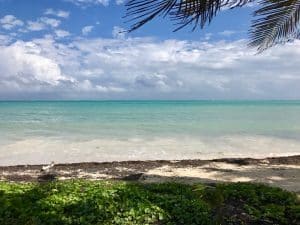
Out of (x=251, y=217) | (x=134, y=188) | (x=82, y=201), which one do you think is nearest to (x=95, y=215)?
(x=82, y=201)

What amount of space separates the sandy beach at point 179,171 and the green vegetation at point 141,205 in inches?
80.6

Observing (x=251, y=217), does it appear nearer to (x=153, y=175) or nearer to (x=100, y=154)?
(x=153, y=175)

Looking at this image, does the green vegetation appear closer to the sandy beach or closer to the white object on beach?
the sandy beach

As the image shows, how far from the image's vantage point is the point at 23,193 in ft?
22.5

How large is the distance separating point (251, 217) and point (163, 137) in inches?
488

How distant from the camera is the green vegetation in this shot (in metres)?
5.79

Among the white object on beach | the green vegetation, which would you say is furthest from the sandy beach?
the green vegetation

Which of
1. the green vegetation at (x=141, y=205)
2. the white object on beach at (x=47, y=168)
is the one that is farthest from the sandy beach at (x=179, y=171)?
the green vegetation at (x=141, y=205)

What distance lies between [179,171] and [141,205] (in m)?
4.62

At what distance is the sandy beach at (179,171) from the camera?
386 inches

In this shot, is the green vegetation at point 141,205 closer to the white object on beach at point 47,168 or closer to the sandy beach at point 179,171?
the sandy beach at point 179,171

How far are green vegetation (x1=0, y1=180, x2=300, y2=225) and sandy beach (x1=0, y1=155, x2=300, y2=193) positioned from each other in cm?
205

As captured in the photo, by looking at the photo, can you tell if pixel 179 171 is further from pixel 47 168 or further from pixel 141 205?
pixel 141 205

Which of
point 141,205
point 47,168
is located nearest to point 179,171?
point 47,168
